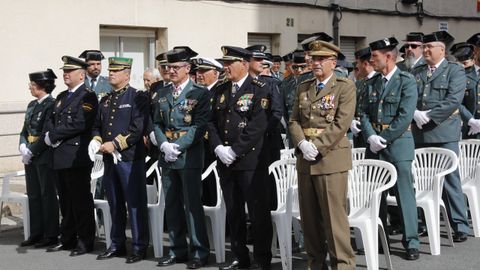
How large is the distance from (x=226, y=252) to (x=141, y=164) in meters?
1.18

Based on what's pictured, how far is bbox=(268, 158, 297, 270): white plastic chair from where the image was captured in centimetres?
672

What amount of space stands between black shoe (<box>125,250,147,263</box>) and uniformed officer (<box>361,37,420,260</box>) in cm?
231

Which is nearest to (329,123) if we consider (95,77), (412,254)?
(412,254)

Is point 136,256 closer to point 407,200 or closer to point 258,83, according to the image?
point 258,83

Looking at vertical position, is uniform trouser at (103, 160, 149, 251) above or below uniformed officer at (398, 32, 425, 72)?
below

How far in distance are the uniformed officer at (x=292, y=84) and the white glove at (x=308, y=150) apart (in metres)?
3.10

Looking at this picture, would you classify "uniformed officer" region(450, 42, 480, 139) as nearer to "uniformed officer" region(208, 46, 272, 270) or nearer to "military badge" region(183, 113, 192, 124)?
"uniformed officer" region(208, 46, 272, 270)

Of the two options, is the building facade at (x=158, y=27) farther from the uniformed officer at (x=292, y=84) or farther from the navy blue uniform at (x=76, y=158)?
the uniformed officer at (x=292, y=84)

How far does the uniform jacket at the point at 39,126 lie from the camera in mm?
8047

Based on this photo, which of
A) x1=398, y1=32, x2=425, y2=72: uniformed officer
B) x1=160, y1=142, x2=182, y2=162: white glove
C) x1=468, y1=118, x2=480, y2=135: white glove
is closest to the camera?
x1=160, y1=142, x2=182, y2=162: white glove

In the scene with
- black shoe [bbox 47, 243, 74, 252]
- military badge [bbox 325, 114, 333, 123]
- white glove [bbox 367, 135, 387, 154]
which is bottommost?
black shoe [bbox 47, 243, 74, 252]

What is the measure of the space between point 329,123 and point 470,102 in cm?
331

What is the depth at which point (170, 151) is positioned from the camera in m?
6.97

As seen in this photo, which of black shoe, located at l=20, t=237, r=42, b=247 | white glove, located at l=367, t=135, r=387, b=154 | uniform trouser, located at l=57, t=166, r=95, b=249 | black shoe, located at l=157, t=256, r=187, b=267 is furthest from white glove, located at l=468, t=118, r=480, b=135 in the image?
black shoe, located at l=20, t=237, r=42, b=247
